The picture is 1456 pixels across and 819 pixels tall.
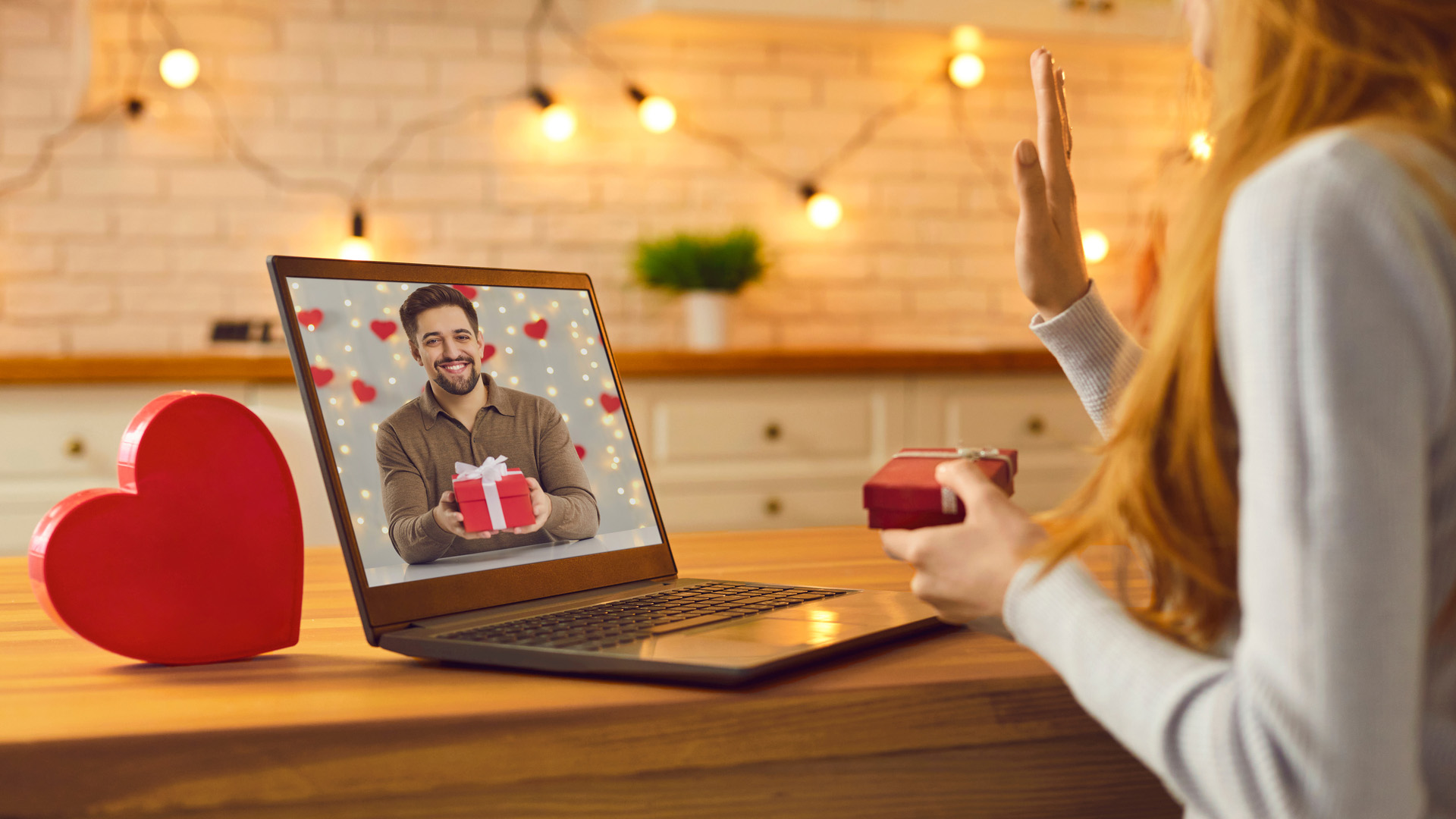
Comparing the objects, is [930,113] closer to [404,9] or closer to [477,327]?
[404,9]

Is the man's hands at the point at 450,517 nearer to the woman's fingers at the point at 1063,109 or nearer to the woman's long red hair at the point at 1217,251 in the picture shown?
the woman's long red hair at the point at 1217,251

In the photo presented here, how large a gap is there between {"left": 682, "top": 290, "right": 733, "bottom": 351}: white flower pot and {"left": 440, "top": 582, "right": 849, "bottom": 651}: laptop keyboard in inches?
77.0

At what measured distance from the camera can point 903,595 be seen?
2.51 feet

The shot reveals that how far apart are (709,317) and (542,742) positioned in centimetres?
227

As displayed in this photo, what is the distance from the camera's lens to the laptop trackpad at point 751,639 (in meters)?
0.57

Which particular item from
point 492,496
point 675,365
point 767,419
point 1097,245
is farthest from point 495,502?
point 1097,245

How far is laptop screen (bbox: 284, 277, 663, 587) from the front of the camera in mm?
680

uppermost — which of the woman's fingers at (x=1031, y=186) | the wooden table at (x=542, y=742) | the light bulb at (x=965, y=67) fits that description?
the light bulb at (x=965, y=67)

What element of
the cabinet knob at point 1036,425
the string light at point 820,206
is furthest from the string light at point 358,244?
the cabinet knob at point 1036,425

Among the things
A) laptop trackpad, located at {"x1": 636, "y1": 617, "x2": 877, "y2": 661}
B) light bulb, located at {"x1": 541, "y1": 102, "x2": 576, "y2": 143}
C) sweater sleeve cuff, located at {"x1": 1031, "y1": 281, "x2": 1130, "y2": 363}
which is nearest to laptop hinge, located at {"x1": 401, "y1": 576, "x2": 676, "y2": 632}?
laptop trackpad, located at {"x1": 636, "y1": 617, "x2": 877, "y2": 661}

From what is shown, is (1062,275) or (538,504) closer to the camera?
(538,504)

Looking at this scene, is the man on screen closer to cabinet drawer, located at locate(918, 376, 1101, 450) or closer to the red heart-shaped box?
the red heart-shaped box

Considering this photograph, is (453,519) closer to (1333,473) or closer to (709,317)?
(1333,473)

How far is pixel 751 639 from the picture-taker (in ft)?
2.01
